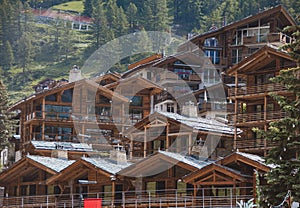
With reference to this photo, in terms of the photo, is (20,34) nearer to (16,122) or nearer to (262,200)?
(16,122)

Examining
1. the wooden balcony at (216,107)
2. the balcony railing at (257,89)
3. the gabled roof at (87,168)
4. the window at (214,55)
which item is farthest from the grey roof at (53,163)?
the window at (214,55)

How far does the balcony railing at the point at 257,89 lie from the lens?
5747 centimetres

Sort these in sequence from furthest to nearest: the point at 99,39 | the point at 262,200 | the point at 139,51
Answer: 1. the point at 99,39
2. the point at 139,51
3. the point at 262,200

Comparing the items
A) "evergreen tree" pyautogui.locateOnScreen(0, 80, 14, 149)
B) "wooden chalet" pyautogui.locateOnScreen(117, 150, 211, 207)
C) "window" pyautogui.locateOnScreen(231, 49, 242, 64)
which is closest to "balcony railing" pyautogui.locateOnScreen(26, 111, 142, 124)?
"evergreen tree" pyautogui.locateOnScreen(0, 80, 14, 149)

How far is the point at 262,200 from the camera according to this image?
3384 centimetres

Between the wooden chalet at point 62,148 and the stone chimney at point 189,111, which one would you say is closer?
the stone chimney at point 189,111

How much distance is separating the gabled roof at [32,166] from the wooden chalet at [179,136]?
20.4 ft

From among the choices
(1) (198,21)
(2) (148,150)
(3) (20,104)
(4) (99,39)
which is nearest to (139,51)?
(4) (99,39)

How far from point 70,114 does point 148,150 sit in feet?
40.5

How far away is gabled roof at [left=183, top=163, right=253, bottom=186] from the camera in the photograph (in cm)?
4706

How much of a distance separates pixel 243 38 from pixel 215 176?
3494cm

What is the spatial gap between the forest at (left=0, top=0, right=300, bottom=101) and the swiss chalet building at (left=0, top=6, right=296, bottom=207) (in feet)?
208

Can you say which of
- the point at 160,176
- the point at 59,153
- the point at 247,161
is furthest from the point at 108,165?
the point at 247,161

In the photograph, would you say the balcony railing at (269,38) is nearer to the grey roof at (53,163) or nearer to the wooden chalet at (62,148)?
the wooden chalet at (62,148)
